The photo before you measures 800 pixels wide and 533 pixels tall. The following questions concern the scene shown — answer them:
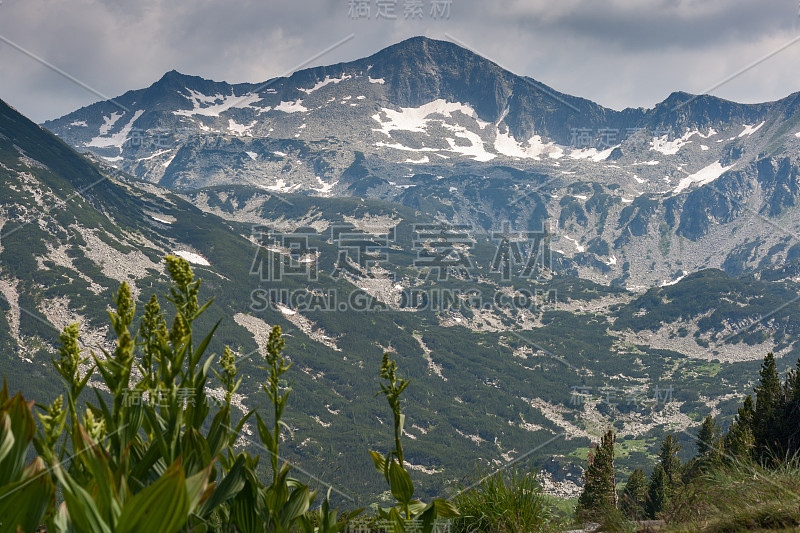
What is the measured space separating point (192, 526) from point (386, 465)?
218cm

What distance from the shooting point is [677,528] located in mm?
Result: 6555

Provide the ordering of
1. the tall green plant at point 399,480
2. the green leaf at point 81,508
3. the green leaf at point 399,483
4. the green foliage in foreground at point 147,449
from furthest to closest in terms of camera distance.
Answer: the green leaf at point 399,483 → the tall green plant at point 399,480 → the green foliage in foreground at point 147,449 → the green leaf at point 81,508

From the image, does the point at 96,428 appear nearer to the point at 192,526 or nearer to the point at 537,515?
the point at 192,526

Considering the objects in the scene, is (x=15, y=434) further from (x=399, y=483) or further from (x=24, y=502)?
(x=399, y=483)

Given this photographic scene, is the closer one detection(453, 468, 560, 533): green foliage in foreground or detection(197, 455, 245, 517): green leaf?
detection(197, 455, 245, 517): green leaf

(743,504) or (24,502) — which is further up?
(743,504)

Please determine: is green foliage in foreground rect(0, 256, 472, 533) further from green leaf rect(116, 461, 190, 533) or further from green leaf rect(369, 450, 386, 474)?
green leaf rect(369, 450, 386, 474)

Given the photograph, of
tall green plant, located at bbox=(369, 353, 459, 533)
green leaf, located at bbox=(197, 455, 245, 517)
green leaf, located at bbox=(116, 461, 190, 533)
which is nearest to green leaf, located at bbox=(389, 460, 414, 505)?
tall green plant, located at bbox=(369, 353, 459, 533)

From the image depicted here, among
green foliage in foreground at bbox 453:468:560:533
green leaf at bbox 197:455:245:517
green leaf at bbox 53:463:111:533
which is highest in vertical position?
green leaf at bbox 53:463:111:533

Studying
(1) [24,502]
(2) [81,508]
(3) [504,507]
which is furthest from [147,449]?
(3) [504,507]

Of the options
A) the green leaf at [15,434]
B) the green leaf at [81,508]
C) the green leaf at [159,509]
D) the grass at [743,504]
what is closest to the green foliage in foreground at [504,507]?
the grass at [743,504]

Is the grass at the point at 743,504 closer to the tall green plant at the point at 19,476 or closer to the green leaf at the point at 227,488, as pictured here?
the green leaf at the point at 227,488

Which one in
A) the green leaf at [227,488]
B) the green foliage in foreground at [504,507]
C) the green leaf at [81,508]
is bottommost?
the green foliage in foreground at [504,507]

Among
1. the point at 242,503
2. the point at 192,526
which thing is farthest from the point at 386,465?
the point at 192,526
